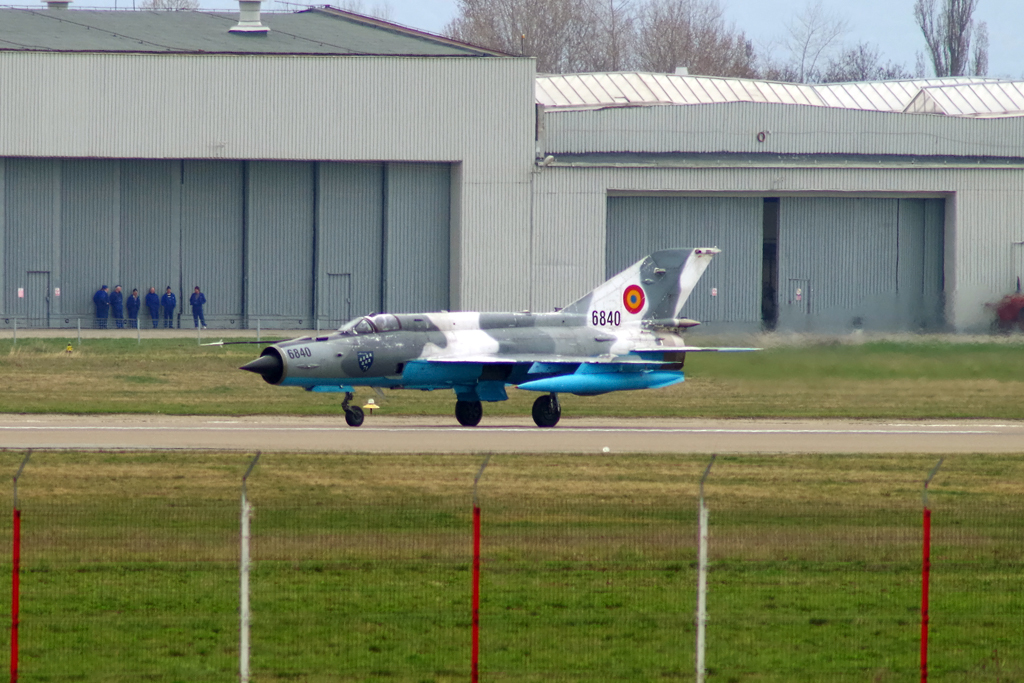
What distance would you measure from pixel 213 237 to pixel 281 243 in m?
2.58

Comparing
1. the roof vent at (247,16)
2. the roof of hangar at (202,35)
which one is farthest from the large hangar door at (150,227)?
the roof vent at (247,16)

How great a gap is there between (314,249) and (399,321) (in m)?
27.6

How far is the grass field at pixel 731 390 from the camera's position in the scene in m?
27.1

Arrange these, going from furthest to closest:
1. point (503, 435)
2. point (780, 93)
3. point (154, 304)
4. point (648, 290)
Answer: point (780, 93), point (154, 304), point (648, 290), point (503, 435)

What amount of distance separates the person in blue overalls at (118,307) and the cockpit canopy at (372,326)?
91.2ft

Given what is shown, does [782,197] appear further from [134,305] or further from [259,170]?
[134,305]

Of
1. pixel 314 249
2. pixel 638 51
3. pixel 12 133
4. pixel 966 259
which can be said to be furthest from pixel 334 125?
pixel 638 51

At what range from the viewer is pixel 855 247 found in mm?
52000

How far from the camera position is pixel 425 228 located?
2016 inches

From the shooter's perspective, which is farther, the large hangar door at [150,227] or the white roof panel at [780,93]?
the white roof panel at [780,93]

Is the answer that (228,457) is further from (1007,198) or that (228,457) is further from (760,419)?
(1007,198)

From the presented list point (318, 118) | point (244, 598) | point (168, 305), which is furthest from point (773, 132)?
point (244, 598)

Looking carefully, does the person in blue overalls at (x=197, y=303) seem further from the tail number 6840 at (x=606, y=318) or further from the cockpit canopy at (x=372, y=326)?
the cockpit canopy at (x=372, y=326)

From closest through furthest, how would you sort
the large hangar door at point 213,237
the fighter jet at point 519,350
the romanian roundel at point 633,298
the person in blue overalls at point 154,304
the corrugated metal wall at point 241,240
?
the fighter jet at point 519,350
the romanian roundel at point 633,298
the corrugated metal wall at point 241,240
the person in blue overalls at point 154,304
the large hangar door at point 213,237
